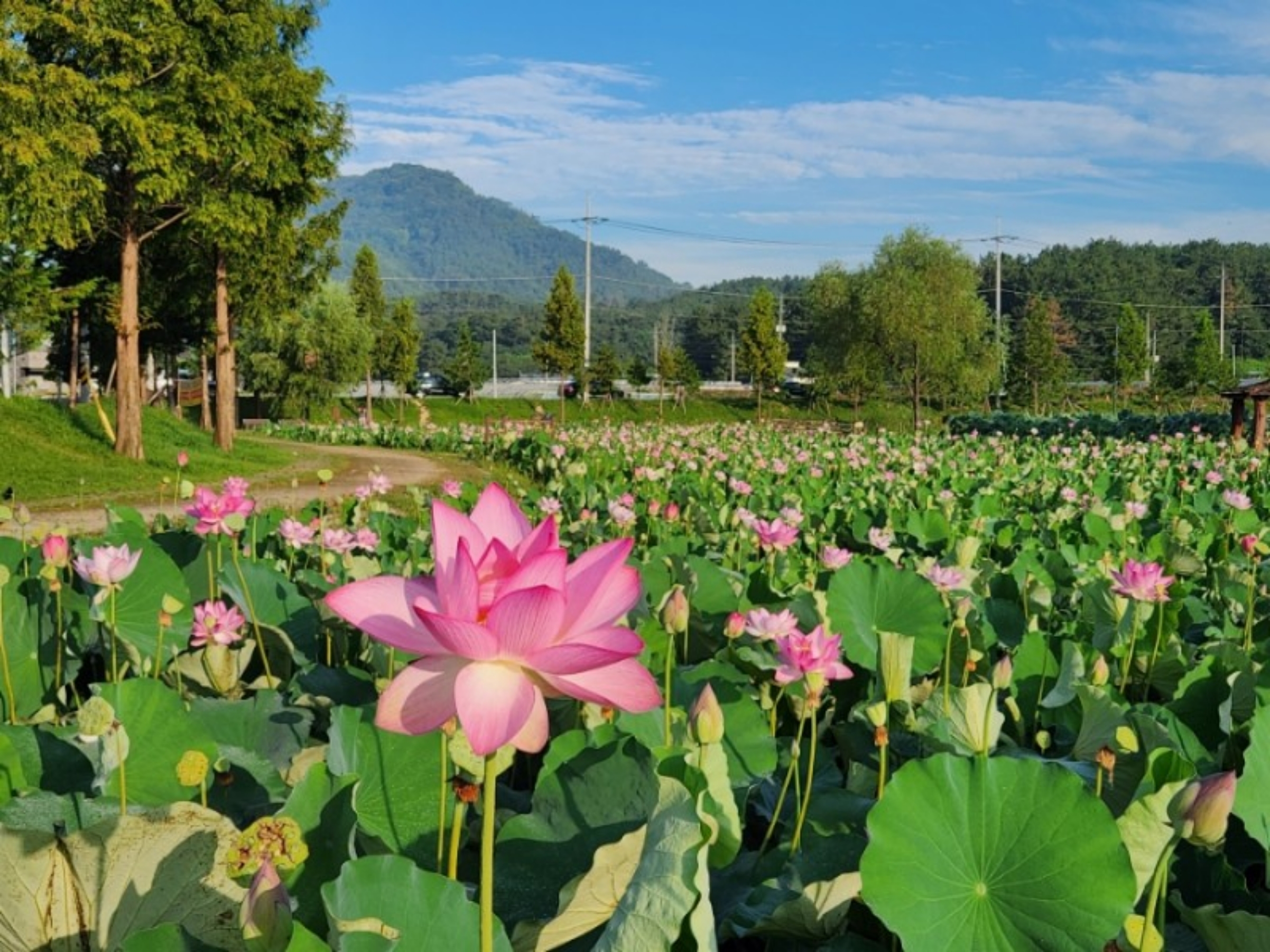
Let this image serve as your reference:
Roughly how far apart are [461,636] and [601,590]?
0.35 feet

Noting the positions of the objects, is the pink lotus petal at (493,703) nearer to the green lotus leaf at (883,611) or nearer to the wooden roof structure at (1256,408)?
the green lotus leaf at (883,611)

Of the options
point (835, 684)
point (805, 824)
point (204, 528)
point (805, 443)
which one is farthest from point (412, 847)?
point (805, 443)

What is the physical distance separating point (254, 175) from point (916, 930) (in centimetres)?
1514

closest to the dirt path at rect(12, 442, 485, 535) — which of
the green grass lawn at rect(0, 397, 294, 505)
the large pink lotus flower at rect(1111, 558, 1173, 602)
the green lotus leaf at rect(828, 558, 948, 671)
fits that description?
the green grass lawn at rect(0, 397, 294, 505)

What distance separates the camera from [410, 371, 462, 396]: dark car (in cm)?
4734

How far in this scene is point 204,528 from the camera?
217 cm

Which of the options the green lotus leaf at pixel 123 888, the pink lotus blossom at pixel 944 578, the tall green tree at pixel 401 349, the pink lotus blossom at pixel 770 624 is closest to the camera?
the green lotus leaf at pixel 123 888

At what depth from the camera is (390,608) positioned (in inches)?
29.5

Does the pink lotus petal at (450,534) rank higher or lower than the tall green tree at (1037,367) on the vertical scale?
lower

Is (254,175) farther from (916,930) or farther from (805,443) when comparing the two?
(916,930)

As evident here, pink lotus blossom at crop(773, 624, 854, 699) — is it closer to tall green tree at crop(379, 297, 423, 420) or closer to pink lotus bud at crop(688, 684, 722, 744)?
pink lotus bud at crop(688, 684, 722, 744)

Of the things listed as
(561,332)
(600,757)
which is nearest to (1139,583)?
(600,757)

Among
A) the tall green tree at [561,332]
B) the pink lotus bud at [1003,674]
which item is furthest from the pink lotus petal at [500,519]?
the tall green tree at [561,332]

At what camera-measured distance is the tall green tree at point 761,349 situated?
139 feet
